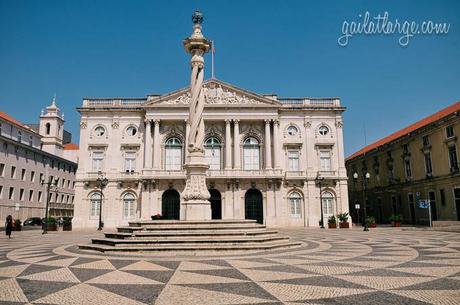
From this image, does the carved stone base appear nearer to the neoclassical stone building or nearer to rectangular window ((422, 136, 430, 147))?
the neoclassical stone building

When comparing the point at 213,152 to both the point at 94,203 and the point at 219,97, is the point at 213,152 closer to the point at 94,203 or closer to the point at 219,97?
the point at 219,97

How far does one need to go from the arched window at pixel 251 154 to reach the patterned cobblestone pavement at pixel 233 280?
2887 centimetres

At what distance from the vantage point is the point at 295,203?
129ft

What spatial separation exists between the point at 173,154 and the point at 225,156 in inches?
244

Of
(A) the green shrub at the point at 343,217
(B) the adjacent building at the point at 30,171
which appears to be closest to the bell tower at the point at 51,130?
(B) the adjacent building at the point at 30,171

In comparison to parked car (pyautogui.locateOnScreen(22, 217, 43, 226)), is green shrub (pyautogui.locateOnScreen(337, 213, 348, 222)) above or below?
above

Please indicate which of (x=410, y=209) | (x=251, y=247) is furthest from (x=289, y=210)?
(x=251, y=247)

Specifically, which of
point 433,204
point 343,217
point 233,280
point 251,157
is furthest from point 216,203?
point 233,280

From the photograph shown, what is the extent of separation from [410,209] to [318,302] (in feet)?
126

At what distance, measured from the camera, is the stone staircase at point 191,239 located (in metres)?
12.2

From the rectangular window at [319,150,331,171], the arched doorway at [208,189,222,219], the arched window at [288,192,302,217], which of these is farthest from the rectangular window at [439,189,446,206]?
the arched doorway at [208,189,222,219]

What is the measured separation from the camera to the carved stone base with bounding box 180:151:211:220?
16.5 m

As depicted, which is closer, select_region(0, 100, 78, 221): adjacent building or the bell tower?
select_region(0, 100, 78, 221): adjacent building

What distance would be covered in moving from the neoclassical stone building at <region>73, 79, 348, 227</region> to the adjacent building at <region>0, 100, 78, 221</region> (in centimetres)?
638
